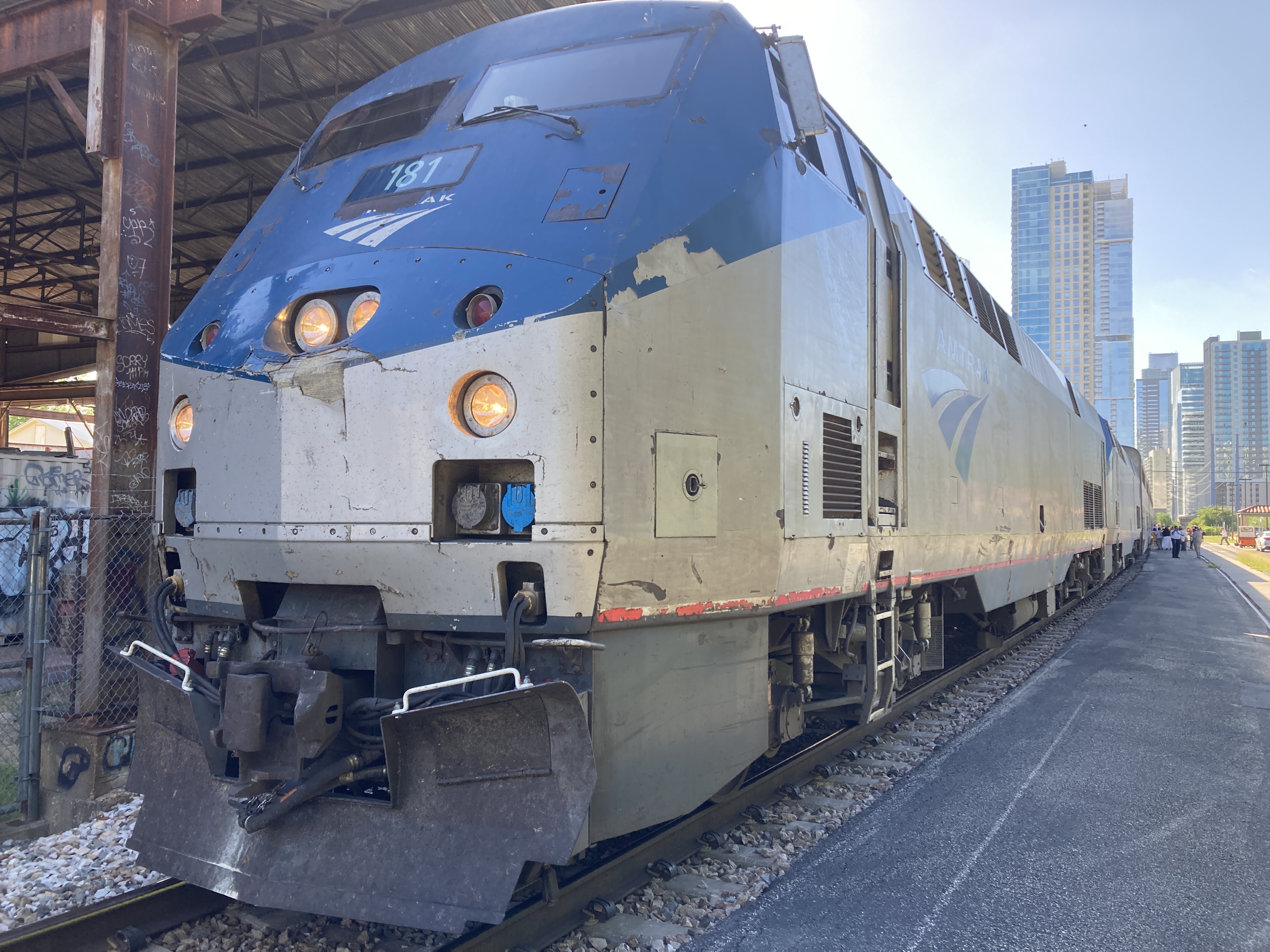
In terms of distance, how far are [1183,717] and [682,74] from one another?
21.7ft

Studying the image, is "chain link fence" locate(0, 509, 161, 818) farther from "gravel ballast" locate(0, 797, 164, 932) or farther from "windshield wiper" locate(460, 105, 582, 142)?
"windshield wiper" locate(460, 105, 582, 142)

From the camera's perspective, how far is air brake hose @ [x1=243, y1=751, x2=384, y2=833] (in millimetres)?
2842

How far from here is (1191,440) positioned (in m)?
134

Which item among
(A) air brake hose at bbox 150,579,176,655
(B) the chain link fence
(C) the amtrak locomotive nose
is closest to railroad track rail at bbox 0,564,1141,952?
(C) the amtrak locomotive nose

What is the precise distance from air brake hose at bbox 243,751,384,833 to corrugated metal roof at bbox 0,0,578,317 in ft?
23.4

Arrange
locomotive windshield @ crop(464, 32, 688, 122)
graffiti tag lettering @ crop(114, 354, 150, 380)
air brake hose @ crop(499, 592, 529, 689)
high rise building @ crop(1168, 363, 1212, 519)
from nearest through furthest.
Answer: air brake hose @ crop(499, 592, 529, 689)
locomotive windshield @ crop(464, 32, 688, 122)
graffiti tag lettering @ crop(114, 354, 150, 380)
high rise building @ crop(1168, 363, 1212, 519)

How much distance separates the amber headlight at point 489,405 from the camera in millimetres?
2840

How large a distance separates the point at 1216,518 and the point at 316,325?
11180 cm

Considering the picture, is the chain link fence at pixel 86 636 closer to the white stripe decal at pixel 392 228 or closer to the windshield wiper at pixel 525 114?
the white stripe decal at pixel 392 228

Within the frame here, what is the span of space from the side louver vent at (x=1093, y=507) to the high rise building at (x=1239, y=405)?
115 m

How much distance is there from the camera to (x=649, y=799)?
10.3 feet

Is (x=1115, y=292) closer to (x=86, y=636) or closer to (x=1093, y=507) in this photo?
(x=1093, y=507)

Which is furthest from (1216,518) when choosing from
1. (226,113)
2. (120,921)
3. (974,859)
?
(120,921)

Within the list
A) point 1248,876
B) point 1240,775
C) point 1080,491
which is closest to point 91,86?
point 1248,876
